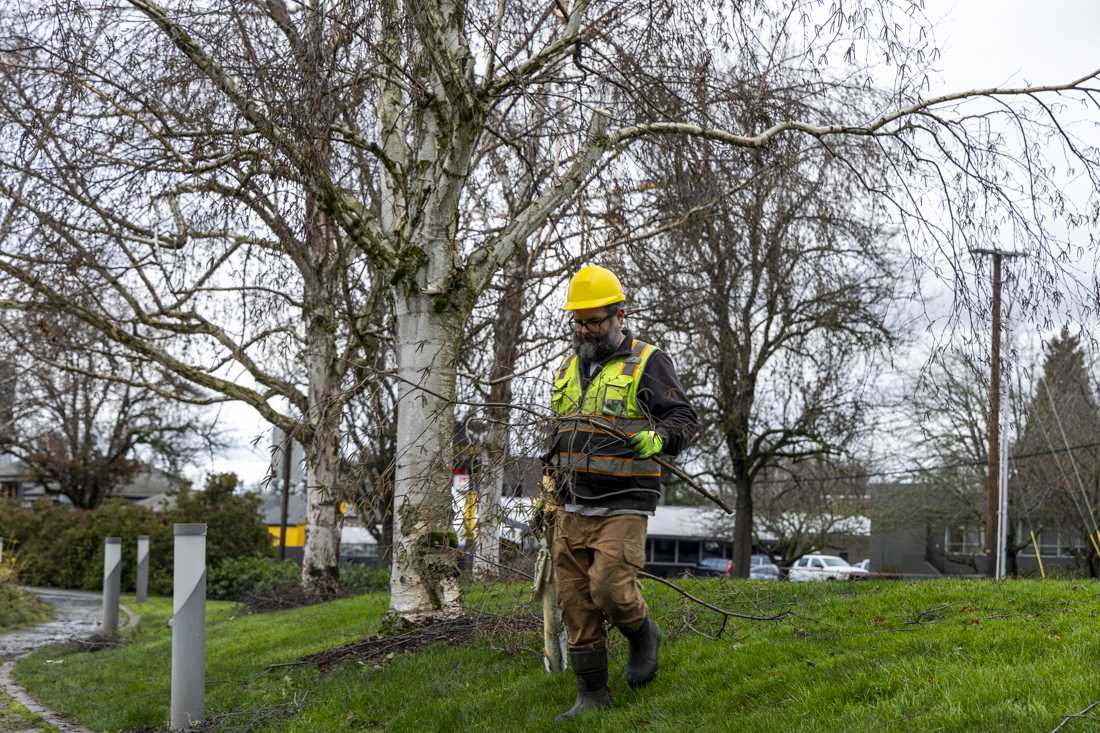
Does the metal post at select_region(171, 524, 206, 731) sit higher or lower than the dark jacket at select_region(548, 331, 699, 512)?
lower

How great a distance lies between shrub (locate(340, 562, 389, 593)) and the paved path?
4.15 metres

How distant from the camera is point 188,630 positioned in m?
6.91

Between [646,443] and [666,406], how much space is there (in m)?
0.31

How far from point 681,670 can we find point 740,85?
5228mm

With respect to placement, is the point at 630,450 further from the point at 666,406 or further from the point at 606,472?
the point at 666,406

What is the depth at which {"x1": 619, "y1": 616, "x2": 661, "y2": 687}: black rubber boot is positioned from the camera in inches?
224

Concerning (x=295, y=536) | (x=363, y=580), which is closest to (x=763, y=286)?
(x=363, y=580)

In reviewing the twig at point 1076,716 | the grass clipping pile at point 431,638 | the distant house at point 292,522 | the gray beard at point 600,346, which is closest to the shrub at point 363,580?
the grass clipping pile at point 431,638

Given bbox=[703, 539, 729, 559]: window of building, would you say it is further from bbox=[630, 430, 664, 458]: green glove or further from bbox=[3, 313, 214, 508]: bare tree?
bbox=[630, 430, 664, 458]: green glove

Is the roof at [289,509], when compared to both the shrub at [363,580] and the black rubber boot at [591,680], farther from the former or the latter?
the black rubber boot at [591,680]

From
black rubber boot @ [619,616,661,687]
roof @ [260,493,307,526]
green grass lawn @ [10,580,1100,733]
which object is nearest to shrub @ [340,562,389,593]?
green grass lawn @ [10,580,1100,733]

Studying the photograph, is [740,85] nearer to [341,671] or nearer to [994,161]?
[994,161]

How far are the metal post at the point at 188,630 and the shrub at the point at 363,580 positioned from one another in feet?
36.0

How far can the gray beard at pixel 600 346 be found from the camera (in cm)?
562
